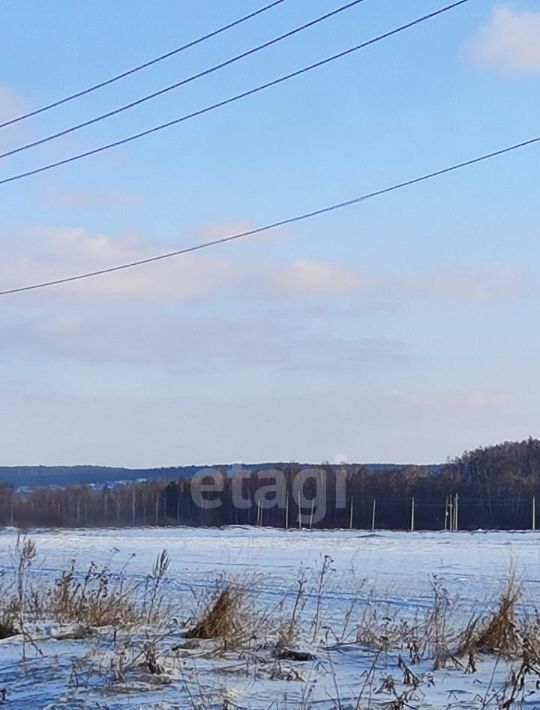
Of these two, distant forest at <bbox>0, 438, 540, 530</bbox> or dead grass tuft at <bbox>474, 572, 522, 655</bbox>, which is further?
distant forest at <bbox>0, 438, 540, 530</bbox>

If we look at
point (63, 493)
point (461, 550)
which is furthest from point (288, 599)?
point (63, 493)

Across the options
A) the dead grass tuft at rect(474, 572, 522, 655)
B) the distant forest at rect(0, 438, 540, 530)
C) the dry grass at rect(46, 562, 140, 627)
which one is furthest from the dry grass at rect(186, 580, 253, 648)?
the distant forest at rect(0, 438, 540, 530)

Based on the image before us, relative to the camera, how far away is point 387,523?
9069 centimetres

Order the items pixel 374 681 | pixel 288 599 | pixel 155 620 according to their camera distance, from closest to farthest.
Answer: pixel 374 681, pixel 155 620, pixel 288 599

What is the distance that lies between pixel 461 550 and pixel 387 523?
187 feet

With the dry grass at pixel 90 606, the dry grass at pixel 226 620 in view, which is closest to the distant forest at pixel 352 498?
the dry grass at pixel 90 606

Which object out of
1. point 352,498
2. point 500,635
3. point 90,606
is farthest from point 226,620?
point 352,498

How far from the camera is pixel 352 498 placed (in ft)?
309

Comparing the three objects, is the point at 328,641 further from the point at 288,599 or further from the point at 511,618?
the point at 288,599

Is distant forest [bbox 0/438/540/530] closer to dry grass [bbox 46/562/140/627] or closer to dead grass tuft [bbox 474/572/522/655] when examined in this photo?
dry grass [bbox 46/562/140/627]

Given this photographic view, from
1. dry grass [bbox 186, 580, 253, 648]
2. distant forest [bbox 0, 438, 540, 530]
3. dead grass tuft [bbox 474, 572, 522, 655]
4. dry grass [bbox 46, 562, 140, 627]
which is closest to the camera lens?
dead grass tuft [bbox 474, 572, 522, 655]

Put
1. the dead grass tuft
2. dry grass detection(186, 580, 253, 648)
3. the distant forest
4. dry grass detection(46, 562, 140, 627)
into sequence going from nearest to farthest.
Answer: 1. the dead grass tuft
2. dry grass detection(186, 580, 253, 648)
3. dry grass detection(46, 562, 140, 627)
4. the distant forest

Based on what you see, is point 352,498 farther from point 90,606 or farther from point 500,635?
point 500,635

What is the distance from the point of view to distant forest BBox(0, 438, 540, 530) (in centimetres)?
8769
